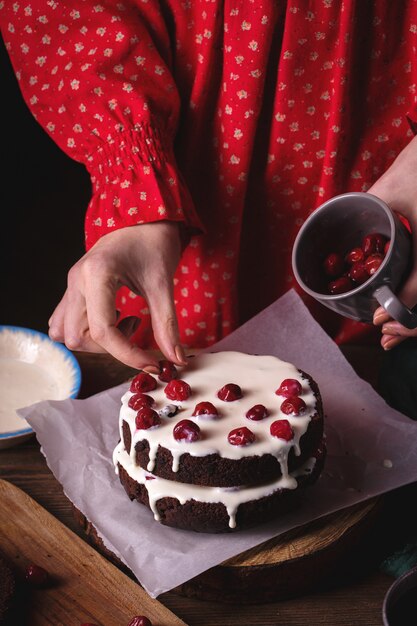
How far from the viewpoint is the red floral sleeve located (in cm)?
151

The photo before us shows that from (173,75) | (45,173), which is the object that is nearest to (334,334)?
(173,75)

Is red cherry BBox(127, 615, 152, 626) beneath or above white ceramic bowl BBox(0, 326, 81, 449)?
above

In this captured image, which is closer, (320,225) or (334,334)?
(320,225)

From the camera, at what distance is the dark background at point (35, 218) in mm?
3512

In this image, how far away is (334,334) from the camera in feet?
6.24

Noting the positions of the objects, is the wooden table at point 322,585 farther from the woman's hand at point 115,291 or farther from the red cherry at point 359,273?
the red cherry at point 359,273

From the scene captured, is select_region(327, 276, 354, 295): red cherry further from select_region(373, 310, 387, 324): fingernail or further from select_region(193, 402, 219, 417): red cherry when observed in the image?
select_region(193, 402, 219, 417): red cherry

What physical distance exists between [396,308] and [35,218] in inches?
119

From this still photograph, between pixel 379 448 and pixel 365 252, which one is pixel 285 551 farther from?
pixel 365 252

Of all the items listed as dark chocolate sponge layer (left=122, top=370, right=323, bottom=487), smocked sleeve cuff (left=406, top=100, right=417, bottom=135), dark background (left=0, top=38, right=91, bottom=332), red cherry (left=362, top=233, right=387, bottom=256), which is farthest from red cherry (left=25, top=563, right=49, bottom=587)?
dark background (left=0, top=38, right=91, bottom=332)

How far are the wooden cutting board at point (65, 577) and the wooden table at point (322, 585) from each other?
5cm

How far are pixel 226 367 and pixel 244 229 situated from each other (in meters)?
0.49

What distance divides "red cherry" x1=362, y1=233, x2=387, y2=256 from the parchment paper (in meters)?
0.40

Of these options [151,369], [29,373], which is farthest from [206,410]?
[29,373]
